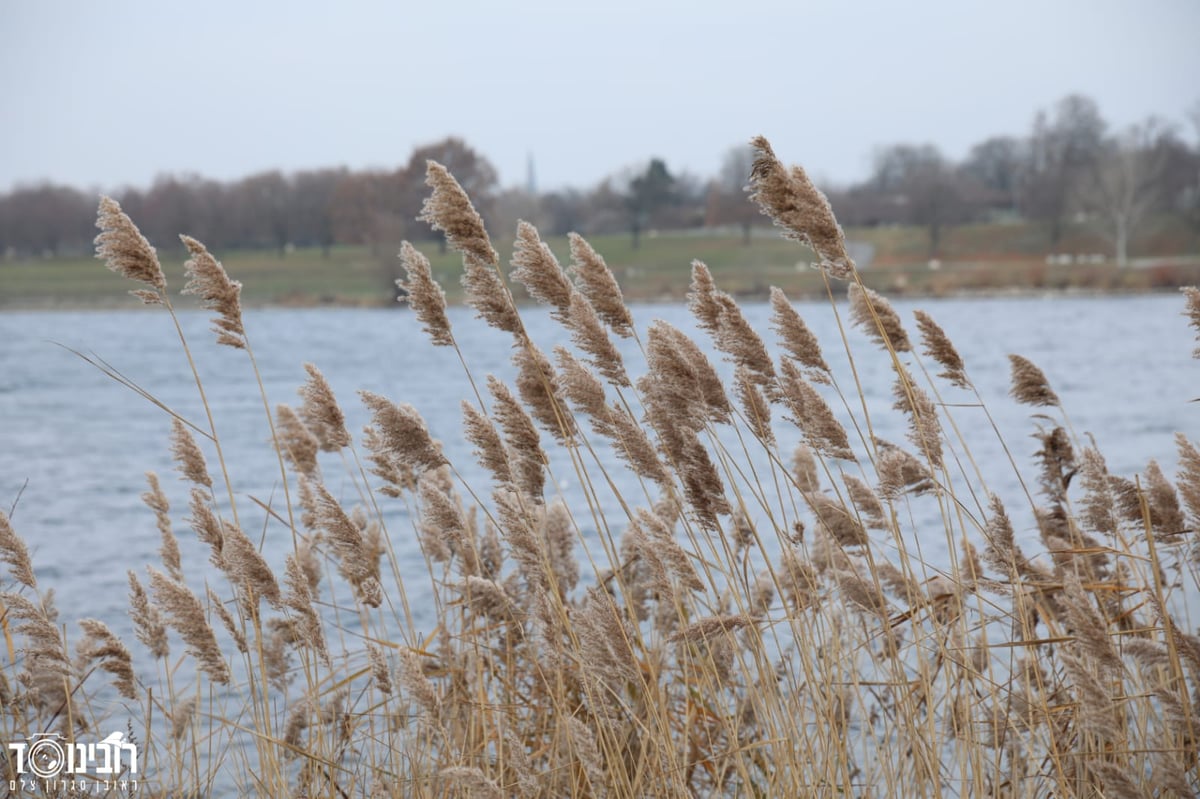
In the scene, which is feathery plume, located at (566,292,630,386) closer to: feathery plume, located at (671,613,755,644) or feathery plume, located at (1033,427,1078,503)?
feathery plume, located at (671,613,755,644)

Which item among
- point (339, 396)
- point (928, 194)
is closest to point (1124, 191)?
point (928, 194)

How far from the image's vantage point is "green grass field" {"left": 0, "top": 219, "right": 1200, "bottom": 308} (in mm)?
55875

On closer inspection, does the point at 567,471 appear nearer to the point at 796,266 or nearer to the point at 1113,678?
the point at 1113,678

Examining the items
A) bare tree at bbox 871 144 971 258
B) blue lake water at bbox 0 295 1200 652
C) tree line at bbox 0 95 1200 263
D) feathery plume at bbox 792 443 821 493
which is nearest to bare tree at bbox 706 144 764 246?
tree line at bbox 0 95 1200 263

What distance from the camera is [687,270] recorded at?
53.5 m

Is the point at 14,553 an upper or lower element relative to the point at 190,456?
lower

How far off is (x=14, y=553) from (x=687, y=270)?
167 feet

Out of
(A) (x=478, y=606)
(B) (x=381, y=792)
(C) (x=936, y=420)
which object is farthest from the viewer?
(A) (x=478, y=606)

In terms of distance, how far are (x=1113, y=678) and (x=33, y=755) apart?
3778 millimetres

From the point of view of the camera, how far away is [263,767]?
3656 mm

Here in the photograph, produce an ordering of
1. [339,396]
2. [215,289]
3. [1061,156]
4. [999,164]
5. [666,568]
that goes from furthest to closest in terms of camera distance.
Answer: [999,164]
[1061,156]
[339,396]
[215,289]
[666,568]

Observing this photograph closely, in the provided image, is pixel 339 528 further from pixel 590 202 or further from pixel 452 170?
pixel 590 202

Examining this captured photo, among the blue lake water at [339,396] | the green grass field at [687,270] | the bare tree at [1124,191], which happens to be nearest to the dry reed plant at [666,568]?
the blue lake water at [339,396]

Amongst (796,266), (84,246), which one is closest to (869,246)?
(796,266)
